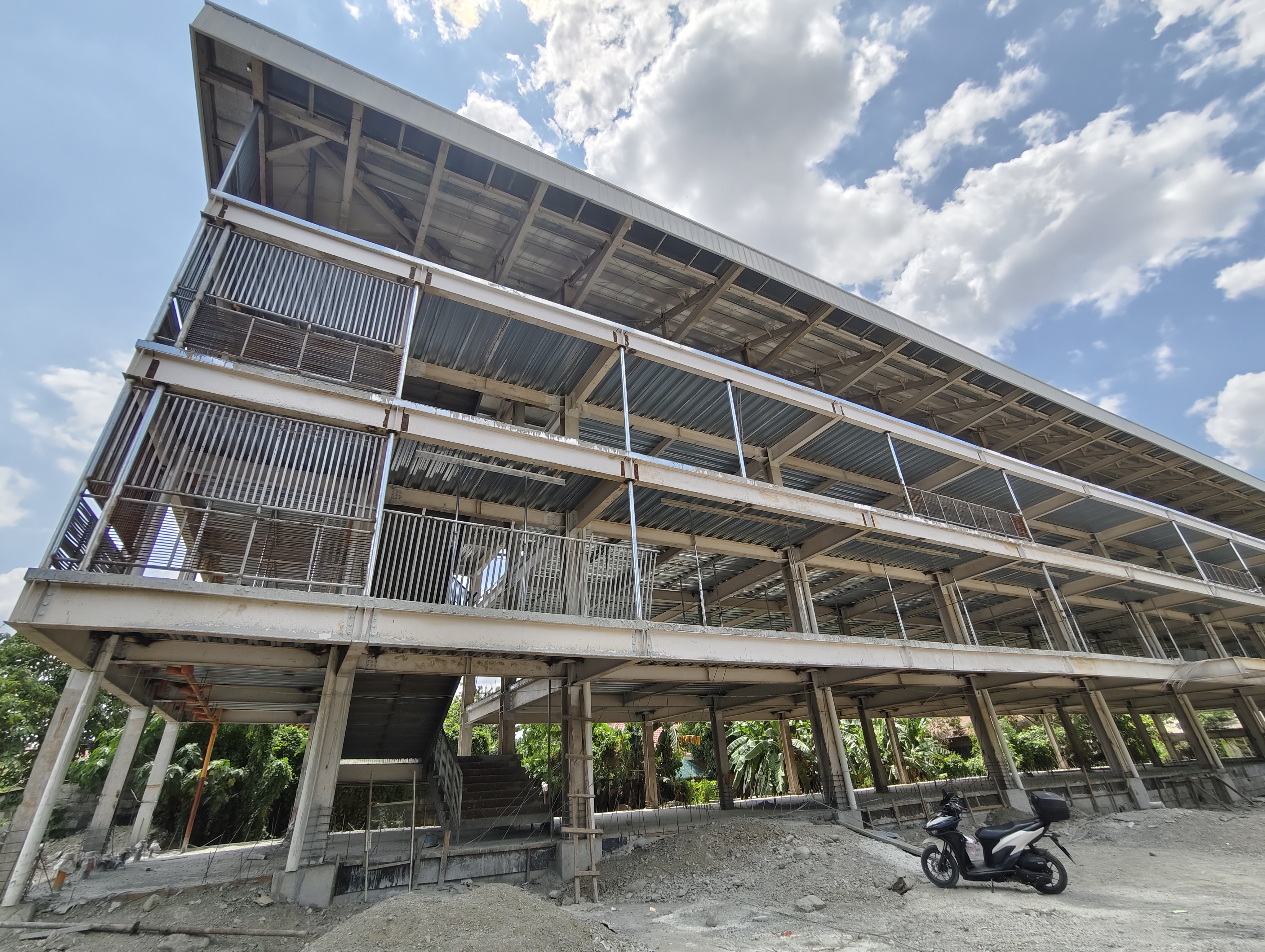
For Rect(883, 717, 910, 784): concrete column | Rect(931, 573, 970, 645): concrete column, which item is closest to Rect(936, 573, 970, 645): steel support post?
Rect(931, 573, 970, 645): concrete column

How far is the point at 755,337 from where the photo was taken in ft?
49.1

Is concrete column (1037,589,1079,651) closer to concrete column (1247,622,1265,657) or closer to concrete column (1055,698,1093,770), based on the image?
concrete column (1055,698,1093,770)

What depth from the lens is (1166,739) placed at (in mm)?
32531

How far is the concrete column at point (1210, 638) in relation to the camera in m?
21.5

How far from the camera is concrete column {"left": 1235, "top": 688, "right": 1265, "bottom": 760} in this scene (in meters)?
21.7

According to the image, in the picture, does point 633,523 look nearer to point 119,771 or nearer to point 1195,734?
point 119,771

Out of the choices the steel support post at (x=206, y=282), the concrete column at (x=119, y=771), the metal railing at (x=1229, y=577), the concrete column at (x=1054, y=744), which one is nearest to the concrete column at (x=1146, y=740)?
the concrete column at (x=1054, y=744)

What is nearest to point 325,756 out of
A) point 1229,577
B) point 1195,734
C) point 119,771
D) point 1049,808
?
point 119,771

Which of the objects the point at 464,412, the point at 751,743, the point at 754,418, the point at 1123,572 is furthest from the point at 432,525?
the point at 751,743

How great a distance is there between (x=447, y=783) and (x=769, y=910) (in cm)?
726

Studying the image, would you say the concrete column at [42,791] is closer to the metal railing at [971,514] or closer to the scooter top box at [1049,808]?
the scooter top box at [1049,808]

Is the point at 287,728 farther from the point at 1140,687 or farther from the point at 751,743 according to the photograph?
the point at 1140,687

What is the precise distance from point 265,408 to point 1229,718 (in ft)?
204

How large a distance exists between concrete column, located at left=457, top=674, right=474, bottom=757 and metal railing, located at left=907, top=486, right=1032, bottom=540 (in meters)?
13.1
